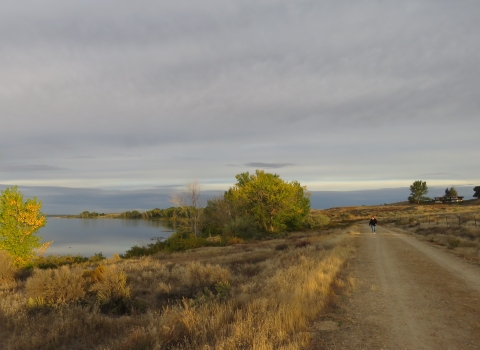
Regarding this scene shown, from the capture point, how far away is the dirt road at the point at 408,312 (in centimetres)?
567

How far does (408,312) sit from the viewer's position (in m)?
7.32

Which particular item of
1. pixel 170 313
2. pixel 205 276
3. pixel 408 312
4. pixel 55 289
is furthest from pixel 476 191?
pixel 55 289

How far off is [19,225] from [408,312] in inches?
1181

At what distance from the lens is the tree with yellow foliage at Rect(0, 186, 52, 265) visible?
25609 millimetres

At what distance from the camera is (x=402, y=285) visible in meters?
10.2

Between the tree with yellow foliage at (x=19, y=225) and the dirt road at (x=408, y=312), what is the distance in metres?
26.3

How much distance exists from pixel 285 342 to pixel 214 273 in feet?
23.1

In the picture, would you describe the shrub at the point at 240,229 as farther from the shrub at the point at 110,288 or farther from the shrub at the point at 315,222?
the shrub at the point at 110,288

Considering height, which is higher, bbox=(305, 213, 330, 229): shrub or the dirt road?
the dirt road

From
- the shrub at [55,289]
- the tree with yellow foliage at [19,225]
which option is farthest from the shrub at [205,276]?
the tree with yellow foliage at [19,225]

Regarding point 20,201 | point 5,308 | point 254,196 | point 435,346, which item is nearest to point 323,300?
point 435,346

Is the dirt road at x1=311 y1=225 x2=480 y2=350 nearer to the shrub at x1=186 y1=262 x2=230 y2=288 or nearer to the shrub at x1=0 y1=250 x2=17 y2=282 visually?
the shrub at x1=186 y1=262 x2=230 y2=288

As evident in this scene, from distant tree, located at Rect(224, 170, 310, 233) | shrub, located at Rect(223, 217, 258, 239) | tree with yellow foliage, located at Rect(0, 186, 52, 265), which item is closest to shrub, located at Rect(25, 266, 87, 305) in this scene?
tree with yellow foliage, located at Rect(0, 186, 52, 265)

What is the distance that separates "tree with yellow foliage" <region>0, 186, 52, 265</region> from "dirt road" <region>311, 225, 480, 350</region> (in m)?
26.3
